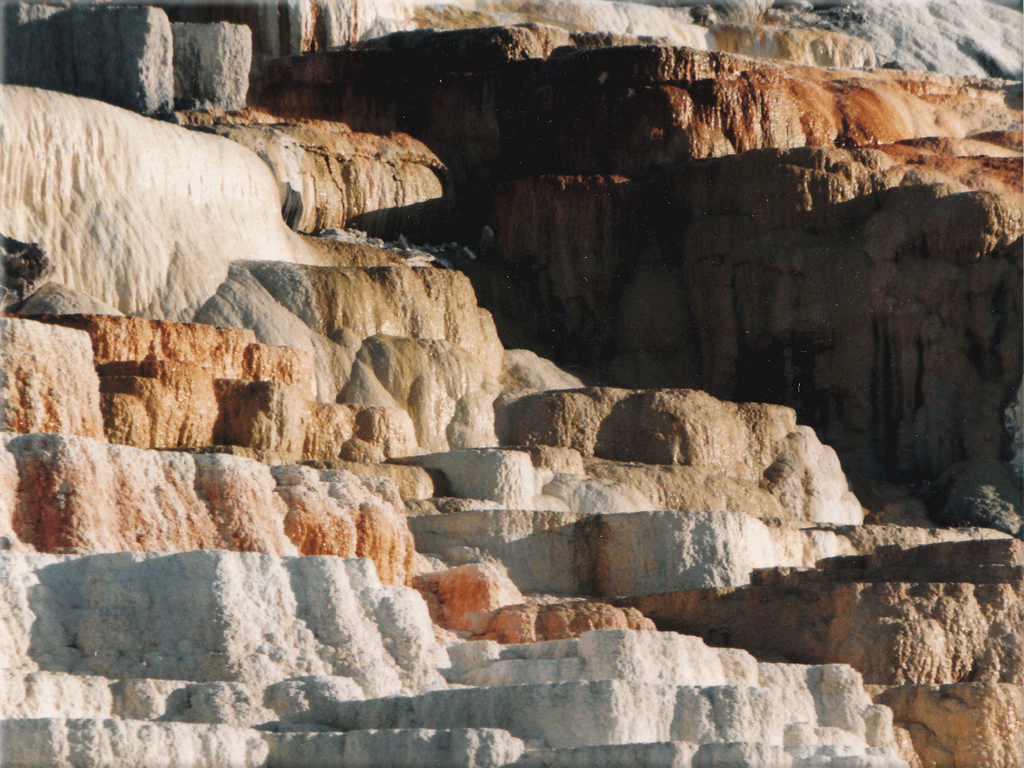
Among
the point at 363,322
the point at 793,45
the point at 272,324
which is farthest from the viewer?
the point at 793,45

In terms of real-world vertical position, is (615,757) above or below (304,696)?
below

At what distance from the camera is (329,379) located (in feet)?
56.4

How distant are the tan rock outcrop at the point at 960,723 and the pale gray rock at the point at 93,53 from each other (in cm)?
1321

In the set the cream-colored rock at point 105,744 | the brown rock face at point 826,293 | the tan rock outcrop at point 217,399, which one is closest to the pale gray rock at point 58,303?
the tan rock outcrop at point 217,399

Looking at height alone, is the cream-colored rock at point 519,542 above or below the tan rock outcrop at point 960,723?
above

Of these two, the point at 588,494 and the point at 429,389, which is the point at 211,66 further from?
the point at 588,494

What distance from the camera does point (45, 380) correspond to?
430 inches

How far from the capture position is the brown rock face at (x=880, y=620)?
37.1ft

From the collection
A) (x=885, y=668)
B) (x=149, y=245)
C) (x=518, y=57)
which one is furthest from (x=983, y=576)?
(x=518, y=57)

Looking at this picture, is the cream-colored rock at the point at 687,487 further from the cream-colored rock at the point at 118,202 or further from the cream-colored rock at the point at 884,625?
the cream-colored rock at the point at 118,202

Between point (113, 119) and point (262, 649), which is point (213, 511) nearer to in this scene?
point (262, 649)

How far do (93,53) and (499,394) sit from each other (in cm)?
659

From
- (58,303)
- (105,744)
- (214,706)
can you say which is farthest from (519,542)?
(105,744)

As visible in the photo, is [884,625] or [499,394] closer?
[884,625]
